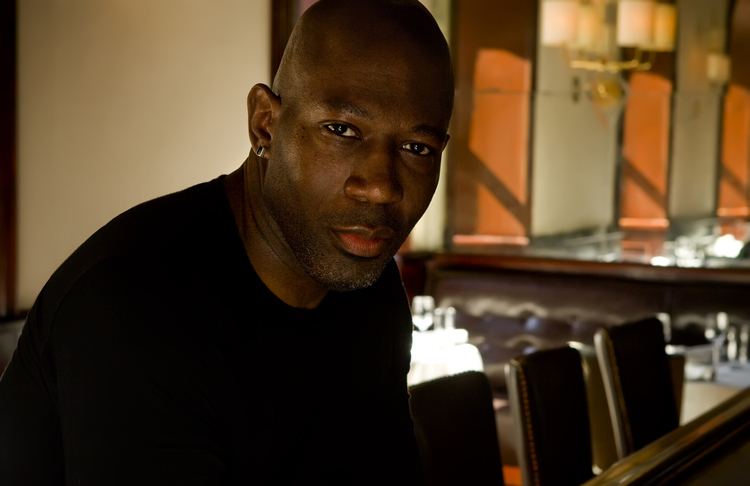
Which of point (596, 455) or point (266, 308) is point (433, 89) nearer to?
point (266, 308)

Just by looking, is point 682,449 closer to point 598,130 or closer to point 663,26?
point 663,26

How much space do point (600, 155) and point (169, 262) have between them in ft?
24.6

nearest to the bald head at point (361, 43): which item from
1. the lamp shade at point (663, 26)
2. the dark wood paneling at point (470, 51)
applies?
the dark wood paneling at point (470, 51)

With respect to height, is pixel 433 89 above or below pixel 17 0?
below

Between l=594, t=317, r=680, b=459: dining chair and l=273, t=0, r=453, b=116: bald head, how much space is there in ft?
6.25

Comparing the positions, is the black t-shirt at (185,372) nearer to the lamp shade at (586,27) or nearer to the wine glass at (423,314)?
the wine glass at (423,314)

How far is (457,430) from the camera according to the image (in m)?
2.00

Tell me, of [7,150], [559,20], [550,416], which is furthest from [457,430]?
[559,20]

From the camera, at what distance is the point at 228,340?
93 cm

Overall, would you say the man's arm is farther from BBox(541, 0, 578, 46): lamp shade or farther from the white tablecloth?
BBox(541, 0, 578, 46): lamp shade

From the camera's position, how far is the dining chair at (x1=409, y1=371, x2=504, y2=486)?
190 centimetres

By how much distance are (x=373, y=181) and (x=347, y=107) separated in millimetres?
71

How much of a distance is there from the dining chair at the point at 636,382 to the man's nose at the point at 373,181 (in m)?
1.93

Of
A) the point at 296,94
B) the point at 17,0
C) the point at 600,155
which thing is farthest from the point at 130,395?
the point at 600,155
